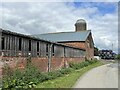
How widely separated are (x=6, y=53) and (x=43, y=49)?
7659 millimetres

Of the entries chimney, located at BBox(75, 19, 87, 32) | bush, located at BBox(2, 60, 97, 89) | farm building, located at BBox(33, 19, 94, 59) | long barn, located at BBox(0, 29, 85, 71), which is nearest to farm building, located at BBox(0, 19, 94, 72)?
long barn, located at BBox(0, 29, 85, 71)

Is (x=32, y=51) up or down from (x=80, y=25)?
down

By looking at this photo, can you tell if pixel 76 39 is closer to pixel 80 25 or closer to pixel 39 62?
pixel 80 25

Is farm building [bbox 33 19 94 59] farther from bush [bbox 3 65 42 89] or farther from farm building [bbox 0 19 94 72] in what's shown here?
bush [bbox 3 65 42 89]

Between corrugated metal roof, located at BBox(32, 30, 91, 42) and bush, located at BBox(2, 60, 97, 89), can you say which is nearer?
bush, located at BBox(2, 60, 97, 89)

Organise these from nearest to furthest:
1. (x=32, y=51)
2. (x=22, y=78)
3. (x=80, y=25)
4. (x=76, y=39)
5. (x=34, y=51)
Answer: (x=22, y=78), (x=32, y=51), (x=34, y=51), (x=76, y=39), (x=80, y=25)

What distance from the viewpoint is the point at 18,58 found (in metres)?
17.2

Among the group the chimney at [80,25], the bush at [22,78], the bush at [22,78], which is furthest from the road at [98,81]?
the chimney at [80,25]

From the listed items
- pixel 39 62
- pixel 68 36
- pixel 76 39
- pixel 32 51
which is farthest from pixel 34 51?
pixel 68 36

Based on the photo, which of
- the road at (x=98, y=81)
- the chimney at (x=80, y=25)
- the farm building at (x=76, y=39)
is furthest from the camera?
the chimney at (x=80, y=25)

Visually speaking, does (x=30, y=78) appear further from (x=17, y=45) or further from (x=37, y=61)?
(x=37, y=61)

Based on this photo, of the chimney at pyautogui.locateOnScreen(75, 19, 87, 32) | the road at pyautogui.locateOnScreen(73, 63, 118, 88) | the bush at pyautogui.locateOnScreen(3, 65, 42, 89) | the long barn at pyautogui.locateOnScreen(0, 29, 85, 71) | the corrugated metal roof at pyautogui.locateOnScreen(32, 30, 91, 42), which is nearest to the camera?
the bush at pyautogui.locateOnScreen(3, 65, 42, 89)

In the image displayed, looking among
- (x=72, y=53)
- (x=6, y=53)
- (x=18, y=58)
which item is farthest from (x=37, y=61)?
(x=72, y=53)

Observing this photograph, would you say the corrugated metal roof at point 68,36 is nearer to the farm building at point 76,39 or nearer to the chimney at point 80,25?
the farm building at point 76,39
